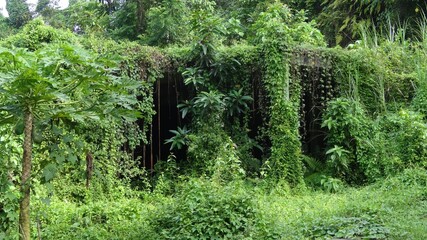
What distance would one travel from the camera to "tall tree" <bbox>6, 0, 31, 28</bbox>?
2383cm

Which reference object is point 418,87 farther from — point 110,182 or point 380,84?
point 110,182

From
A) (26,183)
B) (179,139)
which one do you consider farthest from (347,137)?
(26,183)

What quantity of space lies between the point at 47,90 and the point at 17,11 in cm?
2459

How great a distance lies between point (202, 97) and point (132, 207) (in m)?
2.87

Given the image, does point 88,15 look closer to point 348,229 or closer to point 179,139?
point 179,139

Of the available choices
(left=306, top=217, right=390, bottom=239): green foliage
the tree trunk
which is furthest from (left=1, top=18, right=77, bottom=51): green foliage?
(left=306, top=217, right=390, bottom=239): green foliage

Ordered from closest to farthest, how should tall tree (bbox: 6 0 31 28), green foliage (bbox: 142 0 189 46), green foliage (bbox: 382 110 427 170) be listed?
green foliage (bbox: 382 110 427 170), green foliage (bbox: 142 0 189 46), tall tree (bbox: 6 0 31 28)

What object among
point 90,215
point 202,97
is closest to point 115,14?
point 202,97

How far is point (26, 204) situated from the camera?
2.96 metres

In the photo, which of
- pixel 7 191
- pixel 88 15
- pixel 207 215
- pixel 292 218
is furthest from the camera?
pixel 88 15

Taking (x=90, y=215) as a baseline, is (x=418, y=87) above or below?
above

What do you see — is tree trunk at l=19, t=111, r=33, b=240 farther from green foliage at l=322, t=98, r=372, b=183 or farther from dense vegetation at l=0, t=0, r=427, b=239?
green foliage at l=322, t=98, r=372, b=183

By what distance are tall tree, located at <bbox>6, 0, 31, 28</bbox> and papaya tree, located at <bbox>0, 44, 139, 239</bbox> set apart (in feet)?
73.8

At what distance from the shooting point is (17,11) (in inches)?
960
